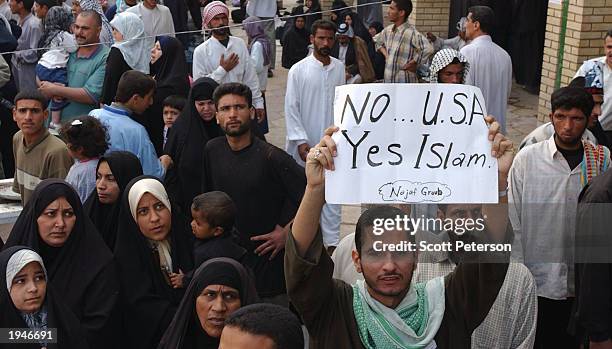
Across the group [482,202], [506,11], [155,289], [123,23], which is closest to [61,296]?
[155,289]

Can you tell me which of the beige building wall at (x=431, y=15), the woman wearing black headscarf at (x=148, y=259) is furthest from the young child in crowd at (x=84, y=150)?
the beige building wall at (x=431, y=15)

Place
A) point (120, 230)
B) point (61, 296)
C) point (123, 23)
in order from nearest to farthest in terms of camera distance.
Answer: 1. point (61, 296)
2. point (120, 230)
3. point (123, 23)

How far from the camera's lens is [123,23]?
8.67 meters

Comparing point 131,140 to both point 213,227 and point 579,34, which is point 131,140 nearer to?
point 213,227

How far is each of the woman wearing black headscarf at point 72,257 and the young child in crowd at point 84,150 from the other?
0.85 meters

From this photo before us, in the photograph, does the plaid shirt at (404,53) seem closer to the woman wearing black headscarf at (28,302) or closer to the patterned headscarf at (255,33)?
the patterned headscarf at (255,33)

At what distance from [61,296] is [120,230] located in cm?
52

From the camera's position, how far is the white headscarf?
515 cm

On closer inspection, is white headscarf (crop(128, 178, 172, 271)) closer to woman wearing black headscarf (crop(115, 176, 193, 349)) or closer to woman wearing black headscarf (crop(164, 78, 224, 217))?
woman wearing black headscarf (crop(115, 176, 193, 349))

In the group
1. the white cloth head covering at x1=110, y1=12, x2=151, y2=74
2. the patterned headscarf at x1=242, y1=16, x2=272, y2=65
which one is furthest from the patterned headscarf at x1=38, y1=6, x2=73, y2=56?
the patterned headscarf at x1=242, y1=16, x2=272, y2=65

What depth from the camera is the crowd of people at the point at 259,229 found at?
3324 mm

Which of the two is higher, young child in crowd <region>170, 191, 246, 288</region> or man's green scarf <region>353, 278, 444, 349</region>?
man's green scarf <region>353, 278, 444, 349</region>

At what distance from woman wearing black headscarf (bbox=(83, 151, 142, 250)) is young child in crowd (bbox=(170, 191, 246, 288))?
20.1 inches

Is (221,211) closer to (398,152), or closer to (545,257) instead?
(545,257)
